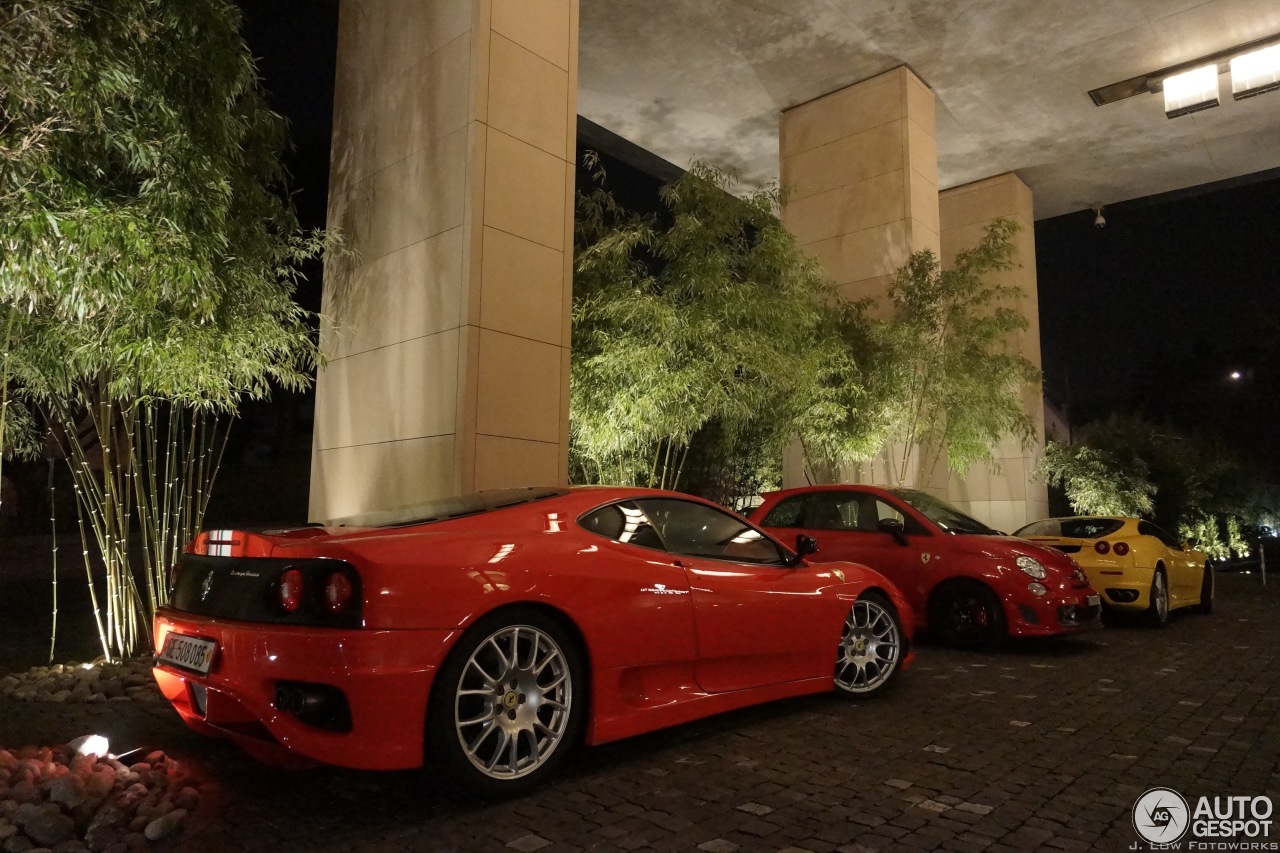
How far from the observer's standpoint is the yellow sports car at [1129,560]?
23.5ft

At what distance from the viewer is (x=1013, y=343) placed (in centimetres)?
1457

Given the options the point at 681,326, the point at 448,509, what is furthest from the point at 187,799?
the point at 681,326

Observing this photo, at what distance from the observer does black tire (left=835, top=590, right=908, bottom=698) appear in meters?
4.20

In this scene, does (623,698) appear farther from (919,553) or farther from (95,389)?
(95,389)

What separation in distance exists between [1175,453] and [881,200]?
43.0ft

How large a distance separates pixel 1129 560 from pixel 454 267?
20.3ft

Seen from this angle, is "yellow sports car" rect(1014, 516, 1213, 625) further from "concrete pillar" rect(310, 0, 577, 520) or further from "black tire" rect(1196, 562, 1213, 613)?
"concrete pillar" rect(310, 0, 577, 520)

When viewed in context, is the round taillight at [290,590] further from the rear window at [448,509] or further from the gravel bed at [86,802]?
the gravel bed at [86,802]

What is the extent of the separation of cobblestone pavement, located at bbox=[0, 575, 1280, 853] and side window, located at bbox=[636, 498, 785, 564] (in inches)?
30.6

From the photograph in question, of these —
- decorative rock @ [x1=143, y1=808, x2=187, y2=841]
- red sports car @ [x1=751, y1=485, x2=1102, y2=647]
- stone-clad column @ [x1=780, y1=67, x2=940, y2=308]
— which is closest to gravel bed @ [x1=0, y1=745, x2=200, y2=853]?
decorative rock @ [x1=143, y1=808, x2=187, y2=841]

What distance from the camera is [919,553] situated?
19.6ft

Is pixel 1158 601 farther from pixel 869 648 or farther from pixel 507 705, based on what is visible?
pixel 507 705

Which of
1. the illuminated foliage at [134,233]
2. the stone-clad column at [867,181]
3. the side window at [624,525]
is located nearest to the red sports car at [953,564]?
the side window at [624,525]

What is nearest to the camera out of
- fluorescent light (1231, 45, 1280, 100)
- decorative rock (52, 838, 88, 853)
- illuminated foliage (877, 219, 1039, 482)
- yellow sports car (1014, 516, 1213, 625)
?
decorative rock (52, 838, 88, 853)
